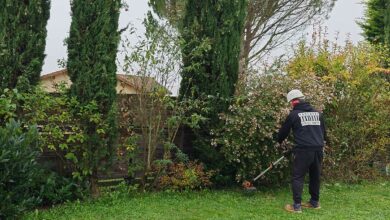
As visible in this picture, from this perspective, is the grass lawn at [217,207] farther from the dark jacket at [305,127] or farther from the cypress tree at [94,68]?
the dark jacket at [305,127]

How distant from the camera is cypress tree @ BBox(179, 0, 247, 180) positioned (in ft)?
27.0

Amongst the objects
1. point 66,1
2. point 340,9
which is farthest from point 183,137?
point 340,9

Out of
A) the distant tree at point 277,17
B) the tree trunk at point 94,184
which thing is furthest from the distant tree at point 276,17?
the tree trunk at point 94,184

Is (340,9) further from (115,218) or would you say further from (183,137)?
(115,218)

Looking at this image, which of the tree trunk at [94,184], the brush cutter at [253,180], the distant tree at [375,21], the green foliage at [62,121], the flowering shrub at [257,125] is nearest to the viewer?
the green foliage at [62,121]

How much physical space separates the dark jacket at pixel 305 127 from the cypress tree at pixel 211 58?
1.68 meters

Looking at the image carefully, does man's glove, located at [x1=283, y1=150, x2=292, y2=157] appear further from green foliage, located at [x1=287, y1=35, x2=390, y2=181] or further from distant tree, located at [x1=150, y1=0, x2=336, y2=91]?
distant tree, located at [x1=150, y1=0, x2=336, y2=91]

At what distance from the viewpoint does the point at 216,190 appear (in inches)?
325

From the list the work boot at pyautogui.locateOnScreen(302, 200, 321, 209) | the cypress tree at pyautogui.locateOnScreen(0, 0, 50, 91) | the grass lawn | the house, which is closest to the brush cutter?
the grass lawn

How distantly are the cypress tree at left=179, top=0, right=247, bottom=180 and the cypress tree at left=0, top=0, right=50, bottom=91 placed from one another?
2533 millimetres

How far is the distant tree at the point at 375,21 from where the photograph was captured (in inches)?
661

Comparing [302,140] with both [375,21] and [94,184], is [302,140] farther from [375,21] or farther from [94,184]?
[375,21]

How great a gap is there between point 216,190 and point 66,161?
276 centimetres

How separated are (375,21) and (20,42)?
47.8ft
